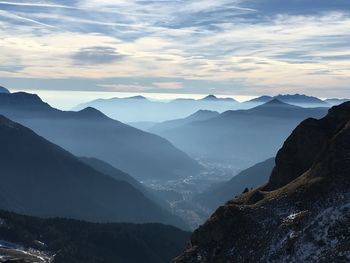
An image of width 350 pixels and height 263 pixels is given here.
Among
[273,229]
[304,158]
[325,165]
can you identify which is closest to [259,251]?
[273,229]

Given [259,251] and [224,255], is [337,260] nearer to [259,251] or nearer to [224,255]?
[259,251]

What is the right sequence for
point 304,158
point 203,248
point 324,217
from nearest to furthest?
point 324,217, point 203,248, point 304,158

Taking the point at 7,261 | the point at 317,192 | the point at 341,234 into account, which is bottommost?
the point at 7,261

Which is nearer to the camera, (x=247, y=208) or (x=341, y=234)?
(x=341, y=234)

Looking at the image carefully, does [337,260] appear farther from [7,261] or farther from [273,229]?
[7,261]

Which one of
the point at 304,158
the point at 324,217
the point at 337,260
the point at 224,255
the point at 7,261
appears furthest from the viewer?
the point at 7,261

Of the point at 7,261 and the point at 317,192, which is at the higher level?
the point at 317,192

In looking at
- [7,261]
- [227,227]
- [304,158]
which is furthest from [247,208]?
[7,261]
